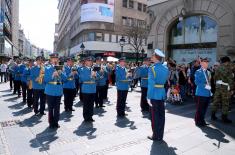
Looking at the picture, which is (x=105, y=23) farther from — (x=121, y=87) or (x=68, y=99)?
(x=121, y=87)

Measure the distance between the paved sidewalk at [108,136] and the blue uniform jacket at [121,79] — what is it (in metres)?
1.00

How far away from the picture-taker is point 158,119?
6.46 meters

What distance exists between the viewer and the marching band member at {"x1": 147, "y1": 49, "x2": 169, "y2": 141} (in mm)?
6395

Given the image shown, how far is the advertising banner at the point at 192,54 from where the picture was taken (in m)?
16.8

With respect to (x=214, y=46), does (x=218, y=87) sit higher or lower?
lower

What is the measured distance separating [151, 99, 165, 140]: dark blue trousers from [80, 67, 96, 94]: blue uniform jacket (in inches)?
95.2

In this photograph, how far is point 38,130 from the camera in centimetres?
718

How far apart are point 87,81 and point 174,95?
16.8 feet

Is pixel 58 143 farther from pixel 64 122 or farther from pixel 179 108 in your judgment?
pixel 179 108

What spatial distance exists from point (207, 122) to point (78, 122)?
3.98m

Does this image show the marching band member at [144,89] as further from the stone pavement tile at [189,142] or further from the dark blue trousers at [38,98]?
the dark blue trousers at [38,98]

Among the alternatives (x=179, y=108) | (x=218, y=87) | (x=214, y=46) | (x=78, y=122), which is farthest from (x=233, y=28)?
(x=78, y=122)

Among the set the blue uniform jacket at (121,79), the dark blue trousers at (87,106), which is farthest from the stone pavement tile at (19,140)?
the blue uniform jacket at (121,79)

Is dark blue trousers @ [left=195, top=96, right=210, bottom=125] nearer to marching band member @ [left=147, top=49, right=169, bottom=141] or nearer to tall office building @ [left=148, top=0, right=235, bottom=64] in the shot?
marching band member @ [left=147, top=49, right=169, bottom=141]
